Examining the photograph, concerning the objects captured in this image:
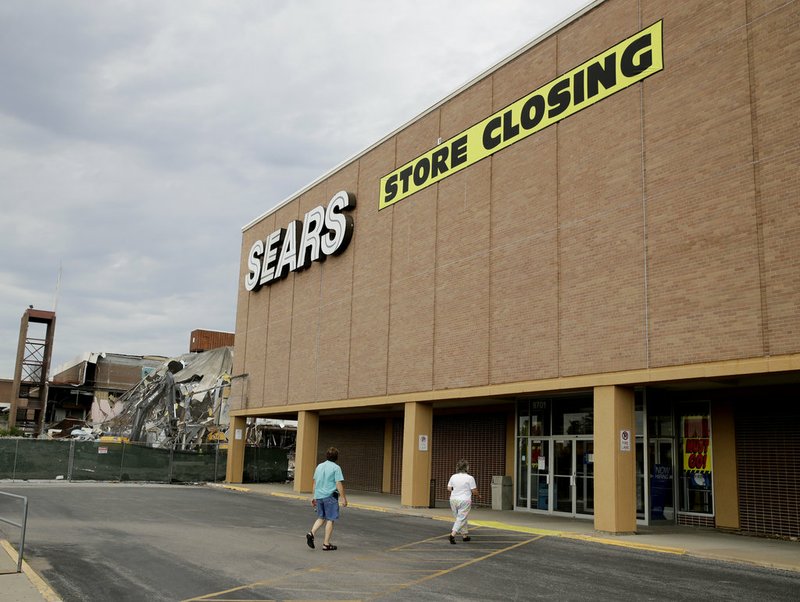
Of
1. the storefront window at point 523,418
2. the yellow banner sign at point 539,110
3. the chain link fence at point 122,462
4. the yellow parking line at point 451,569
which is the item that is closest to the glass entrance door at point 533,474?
the storefront window at point 523,418

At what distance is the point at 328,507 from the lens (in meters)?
13.8

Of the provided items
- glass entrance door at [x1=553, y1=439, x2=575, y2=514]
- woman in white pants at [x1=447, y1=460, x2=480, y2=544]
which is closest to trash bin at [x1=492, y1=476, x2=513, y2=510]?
glass entrance door at [x1=553, y1=439, x2=575, y2=514]

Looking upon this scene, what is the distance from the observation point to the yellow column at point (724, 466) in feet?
62.1

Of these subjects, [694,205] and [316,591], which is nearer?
[316,591]

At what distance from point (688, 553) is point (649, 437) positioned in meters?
6.59

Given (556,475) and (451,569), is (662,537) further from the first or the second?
(451,569)

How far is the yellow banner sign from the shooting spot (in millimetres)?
18625

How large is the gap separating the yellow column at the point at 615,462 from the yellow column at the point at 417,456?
25.9 feet

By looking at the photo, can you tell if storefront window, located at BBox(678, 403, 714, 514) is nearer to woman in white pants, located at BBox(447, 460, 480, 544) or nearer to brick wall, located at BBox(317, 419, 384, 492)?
woman in white pants, located at BBox(447, 460, 480, 544)

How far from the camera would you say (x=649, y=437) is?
2098 cm

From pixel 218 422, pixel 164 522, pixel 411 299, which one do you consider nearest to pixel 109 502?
pixel 164 522

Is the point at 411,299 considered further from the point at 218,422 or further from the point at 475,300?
the point at 218,422

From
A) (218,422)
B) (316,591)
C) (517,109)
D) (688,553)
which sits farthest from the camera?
(218,422)

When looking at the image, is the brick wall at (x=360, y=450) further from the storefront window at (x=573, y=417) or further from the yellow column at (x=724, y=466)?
the yellow column at (x=724, y=466)
